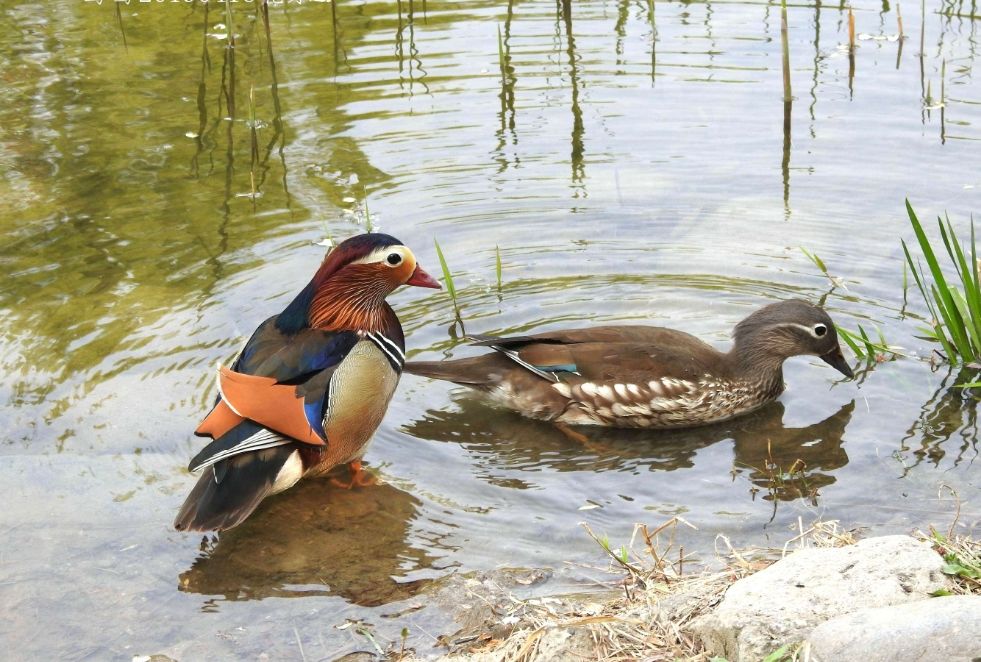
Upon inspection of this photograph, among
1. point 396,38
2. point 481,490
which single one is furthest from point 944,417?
point 396,38

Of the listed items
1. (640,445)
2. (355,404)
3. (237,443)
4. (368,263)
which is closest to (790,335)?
(640,445)

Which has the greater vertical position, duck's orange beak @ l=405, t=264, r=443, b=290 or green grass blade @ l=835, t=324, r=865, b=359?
duck's orange beak @ l=405, t=264, r=443, b=290

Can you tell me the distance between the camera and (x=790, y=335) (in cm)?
631

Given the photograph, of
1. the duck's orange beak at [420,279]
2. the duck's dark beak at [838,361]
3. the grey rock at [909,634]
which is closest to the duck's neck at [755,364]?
the duck's dark beak at [838,361]

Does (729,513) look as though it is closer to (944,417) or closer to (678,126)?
(944,417)

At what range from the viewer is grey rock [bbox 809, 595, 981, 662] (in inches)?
128

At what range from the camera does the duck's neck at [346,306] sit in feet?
18.7

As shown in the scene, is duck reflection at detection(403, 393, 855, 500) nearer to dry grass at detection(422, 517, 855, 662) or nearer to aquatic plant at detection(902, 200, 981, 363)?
aquatic plant at detection(902, 200, 981, 363)

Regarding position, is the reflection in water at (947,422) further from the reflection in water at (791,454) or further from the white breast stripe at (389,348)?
the white breast stripe at (389,348)

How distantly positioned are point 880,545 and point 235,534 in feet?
8.54

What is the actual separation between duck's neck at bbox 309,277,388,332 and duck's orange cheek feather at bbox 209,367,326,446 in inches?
27.4

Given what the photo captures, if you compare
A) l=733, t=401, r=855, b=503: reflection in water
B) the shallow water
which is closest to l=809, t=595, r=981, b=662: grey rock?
the shallow water

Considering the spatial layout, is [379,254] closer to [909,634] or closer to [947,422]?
[947,422]

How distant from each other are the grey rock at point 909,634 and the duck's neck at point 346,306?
9.57ft
